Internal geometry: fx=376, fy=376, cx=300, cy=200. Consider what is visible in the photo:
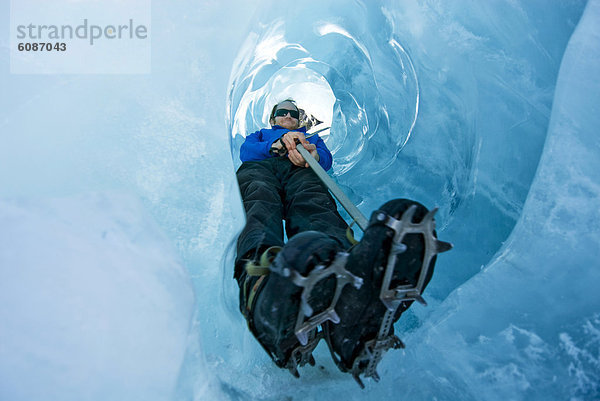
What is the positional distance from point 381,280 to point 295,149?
45.1 inches

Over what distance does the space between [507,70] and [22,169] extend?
5.96 feet

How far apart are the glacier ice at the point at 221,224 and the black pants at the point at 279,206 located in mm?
95

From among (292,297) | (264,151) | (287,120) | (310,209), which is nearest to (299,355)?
(292,297)

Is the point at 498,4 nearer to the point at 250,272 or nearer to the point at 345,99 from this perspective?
the point at 250,272

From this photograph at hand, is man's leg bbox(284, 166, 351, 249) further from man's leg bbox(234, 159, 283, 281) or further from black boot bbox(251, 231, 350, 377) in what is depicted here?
black boot bbox(251, 231, 350, 377)

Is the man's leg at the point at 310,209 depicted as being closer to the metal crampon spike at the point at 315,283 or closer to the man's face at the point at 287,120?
the metal crampon spike at the point at 315,283

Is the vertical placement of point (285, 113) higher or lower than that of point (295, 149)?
higher

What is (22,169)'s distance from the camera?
1.11 meters

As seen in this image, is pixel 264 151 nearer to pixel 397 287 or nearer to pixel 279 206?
pixel 279 206

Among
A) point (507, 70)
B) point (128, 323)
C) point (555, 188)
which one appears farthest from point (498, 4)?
point (128, 323)

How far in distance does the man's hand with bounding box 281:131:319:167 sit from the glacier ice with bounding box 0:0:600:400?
0.53m

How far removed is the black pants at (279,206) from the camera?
121 centimetres

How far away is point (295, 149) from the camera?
6.32ft

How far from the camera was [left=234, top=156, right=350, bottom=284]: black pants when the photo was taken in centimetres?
121
